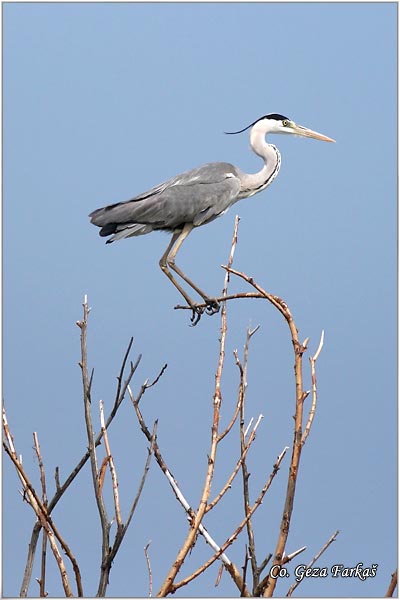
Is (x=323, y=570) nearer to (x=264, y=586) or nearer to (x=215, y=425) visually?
(x=264, y=586)

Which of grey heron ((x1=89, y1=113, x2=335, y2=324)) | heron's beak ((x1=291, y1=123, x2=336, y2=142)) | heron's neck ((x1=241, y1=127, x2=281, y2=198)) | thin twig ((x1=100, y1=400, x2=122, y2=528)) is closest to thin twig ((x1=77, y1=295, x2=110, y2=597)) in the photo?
thin twig ((x1=100, y1=400, x2=122, y2=528))

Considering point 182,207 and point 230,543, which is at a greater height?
point 182,207

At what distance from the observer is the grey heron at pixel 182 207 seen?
473cm

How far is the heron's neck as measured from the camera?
530 centimetres

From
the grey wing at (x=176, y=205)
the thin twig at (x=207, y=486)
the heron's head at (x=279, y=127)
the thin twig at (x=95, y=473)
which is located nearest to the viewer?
the thin twig at (x=207, y=486)

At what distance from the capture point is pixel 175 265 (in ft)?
16.7

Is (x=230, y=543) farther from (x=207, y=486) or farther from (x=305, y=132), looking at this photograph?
(x=305, y=132)

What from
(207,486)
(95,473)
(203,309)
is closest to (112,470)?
(95,473)

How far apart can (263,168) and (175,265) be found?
857mm

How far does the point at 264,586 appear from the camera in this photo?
225 cm

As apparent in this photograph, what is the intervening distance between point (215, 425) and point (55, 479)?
0.50 metres

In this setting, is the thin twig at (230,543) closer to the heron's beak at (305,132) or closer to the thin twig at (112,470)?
the thin twig at (112,470)

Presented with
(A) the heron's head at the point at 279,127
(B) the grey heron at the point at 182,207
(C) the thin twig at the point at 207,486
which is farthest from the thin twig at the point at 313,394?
A: (A) the heron's head at the point at 279,127

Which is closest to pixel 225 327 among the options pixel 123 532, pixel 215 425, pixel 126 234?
pixel 215 425
